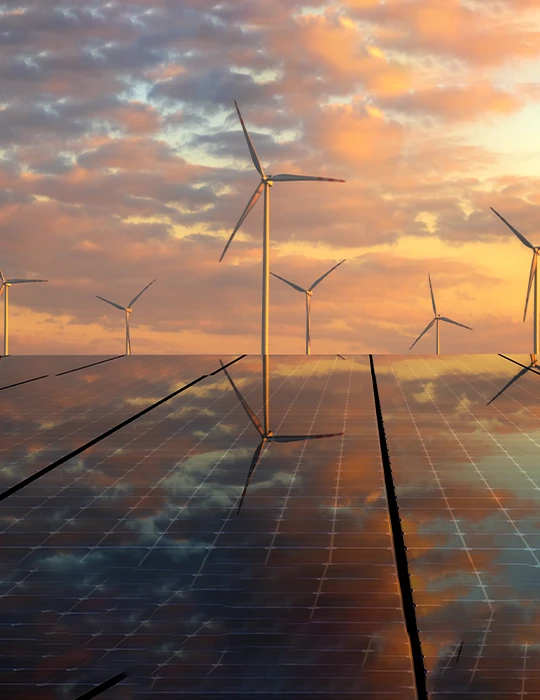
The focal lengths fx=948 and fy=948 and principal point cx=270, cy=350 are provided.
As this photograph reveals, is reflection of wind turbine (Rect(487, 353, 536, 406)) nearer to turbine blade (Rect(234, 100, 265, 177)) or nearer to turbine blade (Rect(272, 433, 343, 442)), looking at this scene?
turbine blade (Rect(272, 433, 343, 442))

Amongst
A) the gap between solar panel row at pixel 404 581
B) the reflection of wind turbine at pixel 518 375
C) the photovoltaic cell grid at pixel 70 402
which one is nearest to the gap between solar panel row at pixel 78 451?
the photovoltaic cell grid at pixel 70 402

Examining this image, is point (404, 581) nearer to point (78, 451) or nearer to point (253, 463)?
point (253, 463)

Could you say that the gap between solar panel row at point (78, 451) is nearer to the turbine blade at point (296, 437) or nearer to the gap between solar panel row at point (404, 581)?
the turbine blade at point (296, 437)

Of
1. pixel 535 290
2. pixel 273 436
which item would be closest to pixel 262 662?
pixel 273 436

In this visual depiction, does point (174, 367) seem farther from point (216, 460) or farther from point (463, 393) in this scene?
point (216, 460)

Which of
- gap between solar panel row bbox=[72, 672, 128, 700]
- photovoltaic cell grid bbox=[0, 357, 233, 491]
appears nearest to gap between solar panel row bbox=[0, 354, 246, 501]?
photovoltaic cell grid bbox=[0, 357, 233, 491]

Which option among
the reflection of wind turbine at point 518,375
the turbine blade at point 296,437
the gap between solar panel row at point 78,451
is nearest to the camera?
the gap between solar panel row at point 78,451
